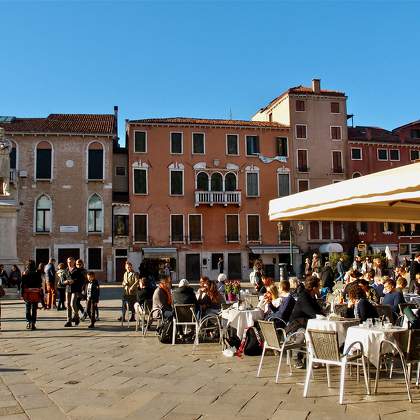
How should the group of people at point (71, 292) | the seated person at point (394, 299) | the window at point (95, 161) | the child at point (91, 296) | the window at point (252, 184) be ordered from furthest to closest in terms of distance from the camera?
the window at point (252, 184)
the window at point (95, 161)
the child at point (91, 296)
the group of people at point (71, 292)
the seated person at point (394, 299)

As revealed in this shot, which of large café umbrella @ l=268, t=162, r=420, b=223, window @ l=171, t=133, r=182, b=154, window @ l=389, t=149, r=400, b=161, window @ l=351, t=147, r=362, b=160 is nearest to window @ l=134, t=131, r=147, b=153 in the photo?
window @ l=171, t=133, r=182, b=154

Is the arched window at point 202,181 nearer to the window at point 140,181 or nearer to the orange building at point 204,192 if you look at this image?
the orange building at point 204,192

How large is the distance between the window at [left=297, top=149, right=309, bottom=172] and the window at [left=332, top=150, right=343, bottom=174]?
193 centimetres

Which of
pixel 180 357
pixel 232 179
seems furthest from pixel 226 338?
pixel 232 179

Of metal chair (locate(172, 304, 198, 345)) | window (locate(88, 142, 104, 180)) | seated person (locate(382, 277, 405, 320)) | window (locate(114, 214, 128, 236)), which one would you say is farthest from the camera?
window (locate(114, 214, 128, 236))

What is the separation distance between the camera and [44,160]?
32.2m

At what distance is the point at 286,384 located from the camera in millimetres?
5863

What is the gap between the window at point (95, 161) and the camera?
107ft

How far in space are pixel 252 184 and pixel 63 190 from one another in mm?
11814

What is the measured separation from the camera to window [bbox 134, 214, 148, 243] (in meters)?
32.9

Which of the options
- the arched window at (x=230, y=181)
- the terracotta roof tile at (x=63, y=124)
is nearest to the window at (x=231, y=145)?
the arched window at (x=230, y=181)

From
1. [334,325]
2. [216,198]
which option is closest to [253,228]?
[216,198]

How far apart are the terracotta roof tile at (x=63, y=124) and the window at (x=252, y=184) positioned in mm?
9118

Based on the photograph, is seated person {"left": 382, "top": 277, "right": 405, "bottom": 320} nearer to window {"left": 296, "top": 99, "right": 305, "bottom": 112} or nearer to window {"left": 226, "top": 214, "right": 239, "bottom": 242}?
window {"left": 226, "top": 214, "right": 239, "bottom": 242}
